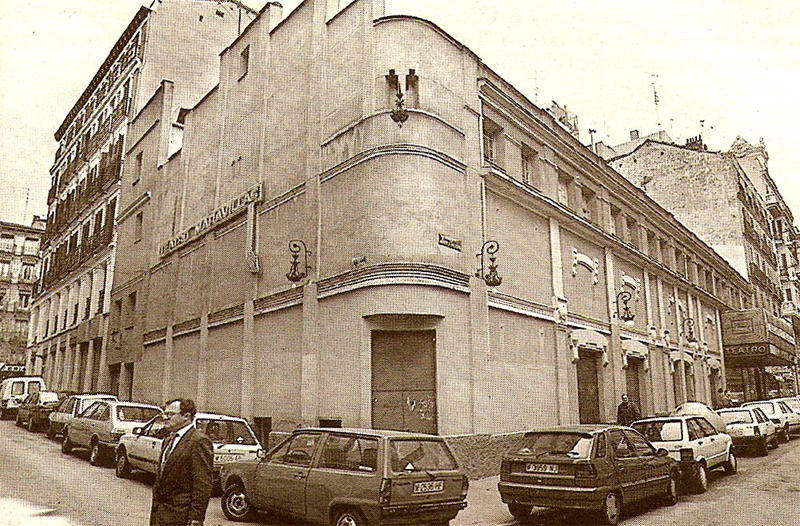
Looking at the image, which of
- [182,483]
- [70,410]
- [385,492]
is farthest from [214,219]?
[182,483]

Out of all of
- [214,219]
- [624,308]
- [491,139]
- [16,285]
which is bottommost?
[624,308]

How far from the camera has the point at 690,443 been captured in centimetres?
1312

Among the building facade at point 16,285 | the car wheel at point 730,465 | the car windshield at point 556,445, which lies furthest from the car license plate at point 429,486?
the building facade at point 16,285

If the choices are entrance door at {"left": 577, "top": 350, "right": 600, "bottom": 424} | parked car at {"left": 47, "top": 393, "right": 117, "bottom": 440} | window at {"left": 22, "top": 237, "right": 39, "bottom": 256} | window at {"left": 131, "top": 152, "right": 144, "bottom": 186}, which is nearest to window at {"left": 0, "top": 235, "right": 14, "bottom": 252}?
window at {"left": 22, "top": 237, "right": 39, "bottom": 256}

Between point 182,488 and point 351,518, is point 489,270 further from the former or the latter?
point 182,488

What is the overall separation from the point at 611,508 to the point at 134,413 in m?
11.1

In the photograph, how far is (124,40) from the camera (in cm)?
3475

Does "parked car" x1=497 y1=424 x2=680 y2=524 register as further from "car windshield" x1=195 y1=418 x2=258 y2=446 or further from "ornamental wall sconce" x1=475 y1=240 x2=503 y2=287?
"ornamental wall sconce" x1=475 y1=240 x2=503 y2=287

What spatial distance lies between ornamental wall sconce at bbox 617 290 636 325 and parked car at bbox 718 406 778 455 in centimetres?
488

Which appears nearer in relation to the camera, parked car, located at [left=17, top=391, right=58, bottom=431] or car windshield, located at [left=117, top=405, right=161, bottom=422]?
car windshield, located at [left=117, top=405, right=161, bottom=422]

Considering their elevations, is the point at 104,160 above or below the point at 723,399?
above

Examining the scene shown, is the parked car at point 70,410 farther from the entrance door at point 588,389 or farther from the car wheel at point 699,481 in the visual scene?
the car wheel at point 699,481

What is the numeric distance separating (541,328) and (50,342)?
33.9 metres

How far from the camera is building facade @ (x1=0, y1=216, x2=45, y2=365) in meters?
48.2
